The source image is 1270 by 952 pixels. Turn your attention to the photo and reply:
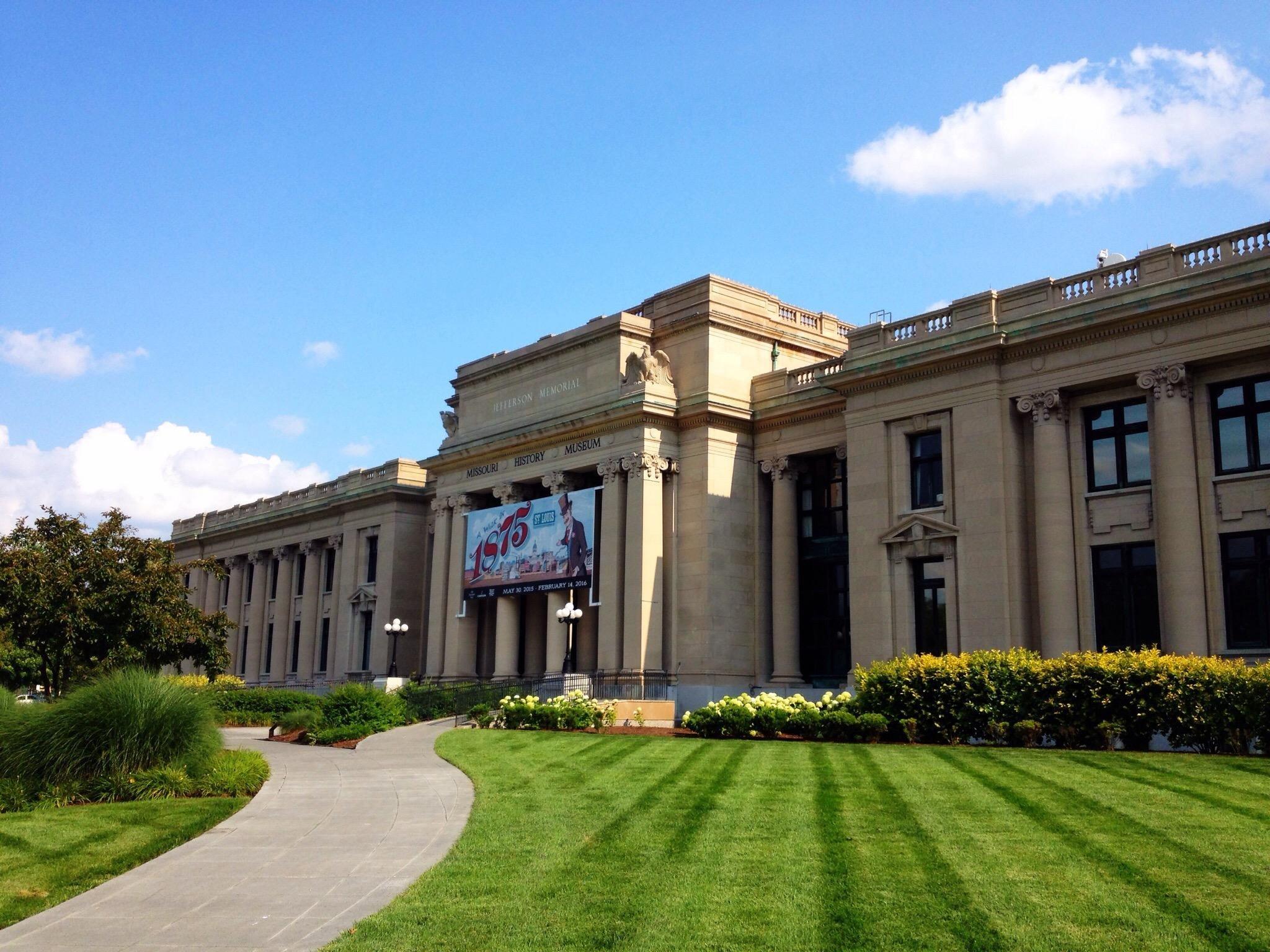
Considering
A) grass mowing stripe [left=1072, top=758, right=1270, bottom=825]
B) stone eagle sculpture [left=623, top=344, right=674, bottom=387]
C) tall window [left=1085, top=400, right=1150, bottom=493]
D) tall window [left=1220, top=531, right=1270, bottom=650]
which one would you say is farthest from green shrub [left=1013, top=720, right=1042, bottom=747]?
stone eagle sculpture [left=623, top=344, right=674, bottom=387]

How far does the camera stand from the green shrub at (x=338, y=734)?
2991cm

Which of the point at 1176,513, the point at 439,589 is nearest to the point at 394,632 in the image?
the point at 439,589

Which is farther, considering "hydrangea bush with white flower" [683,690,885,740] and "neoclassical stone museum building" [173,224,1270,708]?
"neoclassical stone museum building" [173,224,1270,708]

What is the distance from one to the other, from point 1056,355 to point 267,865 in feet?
89.0

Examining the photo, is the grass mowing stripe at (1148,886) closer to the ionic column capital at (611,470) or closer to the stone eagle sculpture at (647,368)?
the ionic column capital at (611,470)

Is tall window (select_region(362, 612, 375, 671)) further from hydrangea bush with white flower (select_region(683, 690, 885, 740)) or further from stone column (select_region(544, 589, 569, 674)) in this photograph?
hydrangea bush with white flower (select_region(683, 690, 885, 740))

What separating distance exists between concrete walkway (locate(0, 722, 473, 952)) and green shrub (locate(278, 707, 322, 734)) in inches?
496

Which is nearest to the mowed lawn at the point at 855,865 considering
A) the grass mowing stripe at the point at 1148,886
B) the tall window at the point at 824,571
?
the grass mowing stripe at the point at 1148,886

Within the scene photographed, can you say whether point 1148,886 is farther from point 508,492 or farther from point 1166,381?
point 508,492

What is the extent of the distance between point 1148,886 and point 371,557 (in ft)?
180

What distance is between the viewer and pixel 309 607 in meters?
65.7

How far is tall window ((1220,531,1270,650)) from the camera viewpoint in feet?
94.1

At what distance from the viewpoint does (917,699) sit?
27.6 m

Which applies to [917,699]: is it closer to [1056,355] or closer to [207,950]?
[1056,355]
